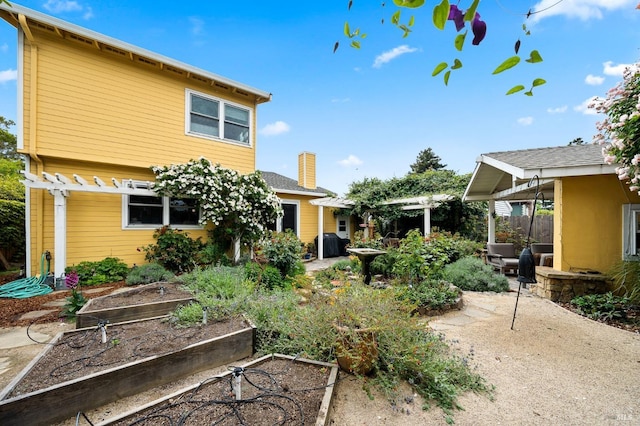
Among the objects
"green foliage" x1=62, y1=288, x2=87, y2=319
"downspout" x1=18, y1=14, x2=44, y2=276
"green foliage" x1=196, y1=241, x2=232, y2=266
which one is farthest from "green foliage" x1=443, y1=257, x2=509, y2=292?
"downspout" x1=18, y1=14, x2=44, y2=276

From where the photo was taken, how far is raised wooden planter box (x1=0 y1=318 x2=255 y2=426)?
1.88 meters

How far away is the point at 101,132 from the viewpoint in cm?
645

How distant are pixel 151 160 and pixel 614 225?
33.0 feet

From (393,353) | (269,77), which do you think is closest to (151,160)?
(269,77)

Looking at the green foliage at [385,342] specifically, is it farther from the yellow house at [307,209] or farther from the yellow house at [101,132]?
the yellow house at [307,209]

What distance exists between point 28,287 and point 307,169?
8.85m

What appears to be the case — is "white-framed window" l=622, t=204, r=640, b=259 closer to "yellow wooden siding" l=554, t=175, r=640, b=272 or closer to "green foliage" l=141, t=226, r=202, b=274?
"yellow wooden siding" l=554, t=175, r=640, b=272

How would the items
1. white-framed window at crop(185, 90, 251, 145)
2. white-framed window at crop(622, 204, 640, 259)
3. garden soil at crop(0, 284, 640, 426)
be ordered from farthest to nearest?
1. white-framed window at crop(185, 90, 251, 145)
2. white-framed window at crop(622, 204, 640, 259)
3. garden soil at crop(0, 284, 640, 426)

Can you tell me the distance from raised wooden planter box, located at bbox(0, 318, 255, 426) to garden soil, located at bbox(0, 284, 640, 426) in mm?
82

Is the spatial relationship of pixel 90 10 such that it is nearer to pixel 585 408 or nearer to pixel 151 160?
pixel 151 160

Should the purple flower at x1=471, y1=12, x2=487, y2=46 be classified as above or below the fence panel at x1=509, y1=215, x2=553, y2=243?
above

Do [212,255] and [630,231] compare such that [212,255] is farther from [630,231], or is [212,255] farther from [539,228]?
[539,228]

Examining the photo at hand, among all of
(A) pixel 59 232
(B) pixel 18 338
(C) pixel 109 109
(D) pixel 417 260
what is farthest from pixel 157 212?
(D) pixel 417 260

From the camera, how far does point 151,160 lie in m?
7.04
